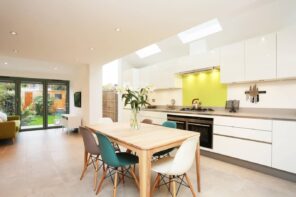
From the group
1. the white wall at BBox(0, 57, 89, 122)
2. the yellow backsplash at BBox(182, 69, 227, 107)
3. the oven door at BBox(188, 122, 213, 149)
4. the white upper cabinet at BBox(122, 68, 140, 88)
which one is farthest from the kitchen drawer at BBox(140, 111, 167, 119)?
the white wall at BBox(0, 57, 89, 122)

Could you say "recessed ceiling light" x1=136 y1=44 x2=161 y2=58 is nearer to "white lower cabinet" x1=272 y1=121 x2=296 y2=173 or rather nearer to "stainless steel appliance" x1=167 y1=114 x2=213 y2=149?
"stainless steel appliance" x1=167 y1=114 x2=213 y2=149

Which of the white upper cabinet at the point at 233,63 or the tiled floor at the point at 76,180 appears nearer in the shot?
the tiled floor at the point at 76,180

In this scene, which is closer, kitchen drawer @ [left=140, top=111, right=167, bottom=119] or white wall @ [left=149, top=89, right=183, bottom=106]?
kitchen drawer @ [left=140, top=111, right=167, bottom=119]

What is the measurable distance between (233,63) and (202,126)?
1.43 meters

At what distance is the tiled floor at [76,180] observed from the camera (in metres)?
2.15

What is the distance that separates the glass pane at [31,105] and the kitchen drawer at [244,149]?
6.58 meters

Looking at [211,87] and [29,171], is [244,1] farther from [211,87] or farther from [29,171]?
[29,171]

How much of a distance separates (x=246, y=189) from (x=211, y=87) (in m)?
2.37

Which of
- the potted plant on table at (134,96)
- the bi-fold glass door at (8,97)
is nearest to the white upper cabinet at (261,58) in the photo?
the potted plant on table at (134,96)

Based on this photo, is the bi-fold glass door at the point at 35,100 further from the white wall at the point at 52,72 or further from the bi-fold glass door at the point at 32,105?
the white wall at the point at 52,72

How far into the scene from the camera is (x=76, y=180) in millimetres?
2469

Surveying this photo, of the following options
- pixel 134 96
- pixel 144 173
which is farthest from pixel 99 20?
pixel 144 173

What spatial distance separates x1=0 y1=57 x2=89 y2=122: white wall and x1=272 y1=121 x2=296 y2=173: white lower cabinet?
16.1 ft

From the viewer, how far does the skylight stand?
149 inches
